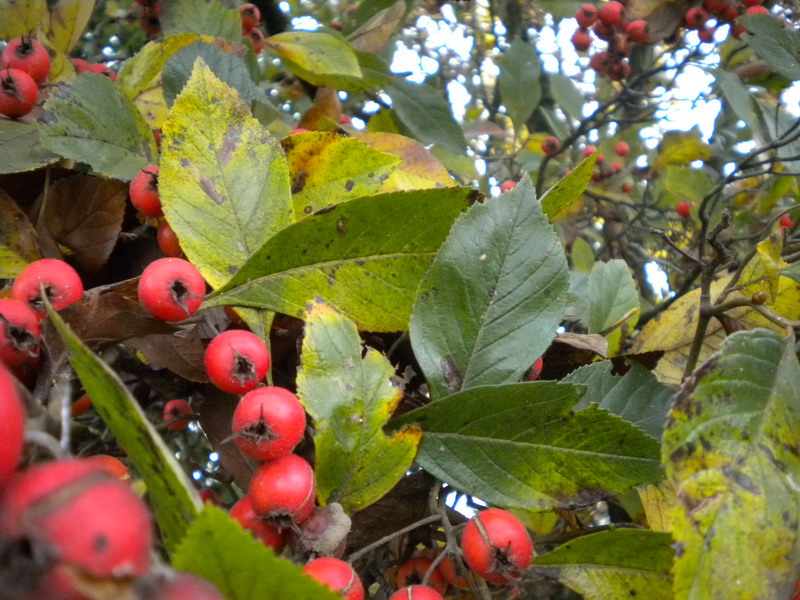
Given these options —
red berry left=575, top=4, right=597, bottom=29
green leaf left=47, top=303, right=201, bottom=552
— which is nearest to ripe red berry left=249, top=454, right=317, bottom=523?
green leaf left=47, top=303, right=201, bottom=552

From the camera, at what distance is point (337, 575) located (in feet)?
1.59

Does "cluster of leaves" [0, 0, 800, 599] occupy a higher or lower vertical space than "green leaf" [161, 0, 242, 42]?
lower

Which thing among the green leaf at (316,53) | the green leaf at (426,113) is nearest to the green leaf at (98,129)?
the green leaf at (316,53)

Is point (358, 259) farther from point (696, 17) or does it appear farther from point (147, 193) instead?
point (696, 17)

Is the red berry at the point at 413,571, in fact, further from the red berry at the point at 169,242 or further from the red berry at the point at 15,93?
the red berry at the point at 15,93

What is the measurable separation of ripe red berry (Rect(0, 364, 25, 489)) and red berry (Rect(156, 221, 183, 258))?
1.29ft

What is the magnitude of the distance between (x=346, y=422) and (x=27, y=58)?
641 millimetres

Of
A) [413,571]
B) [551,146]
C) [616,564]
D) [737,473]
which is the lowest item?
[551,146]

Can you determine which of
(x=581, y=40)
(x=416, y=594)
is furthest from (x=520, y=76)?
(x=416, y=594)

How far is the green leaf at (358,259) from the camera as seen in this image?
61cm

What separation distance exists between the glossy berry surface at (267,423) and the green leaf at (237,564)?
16cm

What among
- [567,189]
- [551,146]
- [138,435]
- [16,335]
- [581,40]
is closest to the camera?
[138,435]

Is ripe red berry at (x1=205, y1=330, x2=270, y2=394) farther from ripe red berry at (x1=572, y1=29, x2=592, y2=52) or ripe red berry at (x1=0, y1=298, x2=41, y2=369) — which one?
ripe red berry at (x1=572, y1=29, x2=592, y2=52)

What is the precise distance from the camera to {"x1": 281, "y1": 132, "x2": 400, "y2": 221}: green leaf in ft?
2.33
